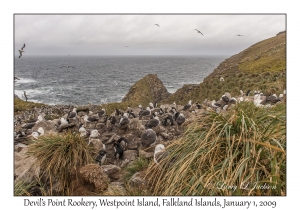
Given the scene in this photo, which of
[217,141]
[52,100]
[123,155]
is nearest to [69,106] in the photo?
[52,100]

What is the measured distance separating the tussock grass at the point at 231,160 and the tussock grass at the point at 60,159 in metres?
1.60

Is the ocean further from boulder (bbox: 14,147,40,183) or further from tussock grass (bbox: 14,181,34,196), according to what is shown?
tussock grass (bbox: 14,181,34,196)

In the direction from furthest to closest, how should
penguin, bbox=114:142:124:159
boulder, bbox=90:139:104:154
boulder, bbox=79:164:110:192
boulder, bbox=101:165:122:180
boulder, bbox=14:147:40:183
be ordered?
1. penguin, bbox=114:142:124:159
2. boulder, bbox=90:139:104:154
3. boulder, bbox=101:165:122:180
4. boulder, bbox=14:147:40:183
5. boulder, bbox=79:164:110:192

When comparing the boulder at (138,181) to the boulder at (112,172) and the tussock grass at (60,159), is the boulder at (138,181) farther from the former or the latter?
the tussock grass at (60,159)

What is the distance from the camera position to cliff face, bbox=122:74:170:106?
26.9 meters

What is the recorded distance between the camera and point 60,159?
4.07 meters

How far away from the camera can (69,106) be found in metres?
16.6

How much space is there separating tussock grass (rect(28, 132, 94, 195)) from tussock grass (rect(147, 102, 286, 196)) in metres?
1.60

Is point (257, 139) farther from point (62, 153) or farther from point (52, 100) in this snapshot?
point (52, 100)

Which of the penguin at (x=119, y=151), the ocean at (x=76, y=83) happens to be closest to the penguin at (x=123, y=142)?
the penguin at (x=119, y=151)

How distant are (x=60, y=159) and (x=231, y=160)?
3.00 m

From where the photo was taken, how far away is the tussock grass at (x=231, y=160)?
282cm

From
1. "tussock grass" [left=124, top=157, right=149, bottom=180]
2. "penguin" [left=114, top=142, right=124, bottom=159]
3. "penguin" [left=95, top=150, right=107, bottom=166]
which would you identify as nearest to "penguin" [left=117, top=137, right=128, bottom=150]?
"penguin" [left=114, top=142, right=124, bottom=159]
